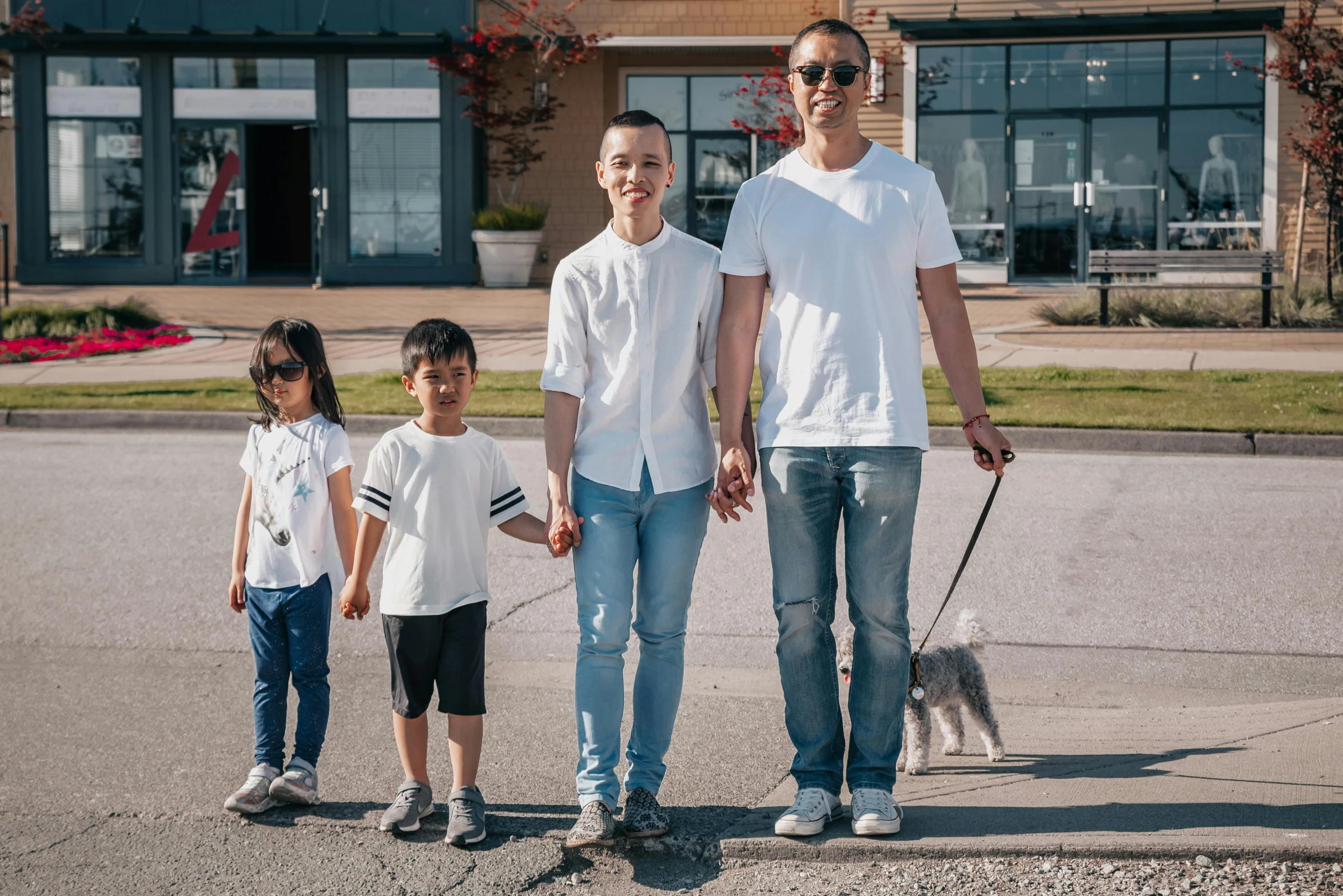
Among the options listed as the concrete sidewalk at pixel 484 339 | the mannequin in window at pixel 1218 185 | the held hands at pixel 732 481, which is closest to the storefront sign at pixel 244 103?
the concrete sidewalk at pixel 484 339

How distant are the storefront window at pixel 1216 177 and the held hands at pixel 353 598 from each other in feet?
68.2

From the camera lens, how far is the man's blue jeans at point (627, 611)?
365 cm

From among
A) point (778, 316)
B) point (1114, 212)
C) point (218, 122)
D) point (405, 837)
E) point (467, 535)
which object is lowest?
point (405, 837)

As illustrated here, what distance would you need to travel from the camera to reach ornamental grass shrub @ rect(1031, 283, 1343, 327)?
1725cm

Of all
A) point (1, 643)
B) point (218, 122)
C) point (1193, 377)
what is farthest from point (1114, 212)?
point (1, 643)

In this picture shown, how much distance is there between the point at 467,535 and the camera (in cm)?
379

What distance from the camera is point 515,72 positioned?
25.2 metres

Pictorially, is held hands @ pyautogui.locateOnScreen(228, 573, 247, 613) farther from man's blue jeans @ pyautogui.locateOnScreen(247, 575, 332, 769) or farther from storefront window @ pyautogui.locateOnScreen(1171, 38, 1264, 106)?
storefront window @ pyautogui.locateOnScreen(1171, 38, 1264, 106)

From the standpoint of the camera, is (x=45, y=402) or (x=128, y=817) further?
(x=45, y=402)

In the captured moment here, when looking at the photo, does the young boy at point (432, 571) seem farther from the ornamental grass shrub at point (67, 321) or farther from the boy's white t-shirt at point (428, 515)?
the ornamental grass shrub at point (67, 321)

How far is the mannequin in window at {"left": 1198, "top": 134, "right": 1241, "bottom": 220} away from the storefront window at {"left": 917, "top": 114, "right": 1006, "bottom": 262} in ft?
10.1

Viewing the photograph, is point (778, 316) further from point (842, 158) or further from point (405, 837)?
point (405, 837)

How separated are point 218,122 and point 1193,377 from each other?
1855 centimetres

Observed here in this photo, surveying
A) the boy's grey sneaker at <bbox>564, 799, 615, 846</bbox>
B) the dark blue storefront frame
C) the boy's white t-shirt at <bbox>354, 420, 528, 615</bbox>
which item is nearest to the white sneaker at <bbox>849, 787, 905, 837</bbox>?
the boy's grey sneaker at <bbox>564, 799, 615, 846</bbox>
